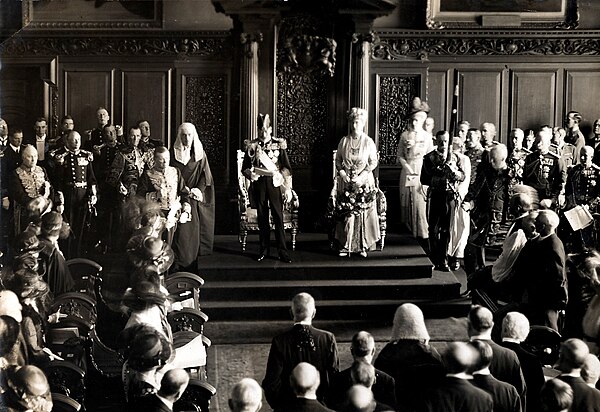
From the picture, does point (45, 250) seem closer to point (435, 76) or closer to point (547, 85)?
point (435, 76)

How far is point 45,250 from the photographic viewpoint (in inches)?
392

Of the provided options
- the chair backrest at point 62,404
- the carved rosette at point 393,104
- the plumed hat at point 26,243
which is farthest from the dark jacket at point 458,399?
the carved rosette at point 393,104

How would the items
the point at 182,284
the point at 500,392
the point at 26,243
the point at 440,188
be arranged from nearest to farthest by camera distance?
the point at 500,392, the point at 26,243, the point at 182,284, the point at 440,188

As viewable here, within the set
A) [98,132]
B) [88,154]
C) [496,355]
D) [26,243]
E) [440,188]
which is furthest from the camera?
[98,132]

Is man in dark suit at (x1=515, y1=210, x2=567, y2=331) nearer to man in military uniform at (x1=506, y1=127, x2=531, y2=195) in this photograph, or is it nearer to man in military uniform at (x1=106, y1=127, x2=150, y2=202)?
man in military uniform at (x1=506, y1=127, x2=531, y2=195)

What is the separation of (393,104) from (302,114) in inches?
46.2

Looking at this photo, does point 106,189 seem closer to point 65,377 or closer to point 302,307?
point 65,377

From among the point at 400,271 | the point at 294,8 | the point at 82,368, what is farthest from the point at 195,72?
Answer: the point at 82,368

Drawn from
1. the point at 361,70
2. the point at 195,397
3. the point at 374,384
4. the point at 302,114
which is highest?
the point at 361,70

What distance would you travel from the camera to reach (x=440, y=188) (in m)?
12.8

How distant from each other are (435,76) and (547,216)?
5.01m

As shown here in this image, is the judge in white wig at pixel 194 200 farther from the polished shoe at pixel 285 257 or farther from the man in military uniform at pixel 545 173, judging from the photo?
the man in military uniform at pixel 545 173

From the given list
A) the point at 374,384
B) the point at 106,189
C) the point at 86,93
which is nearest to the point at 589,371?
the point at 374,384

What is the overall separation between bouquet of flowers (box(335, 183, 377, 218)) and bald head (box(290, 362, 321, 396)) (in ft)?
18.7
